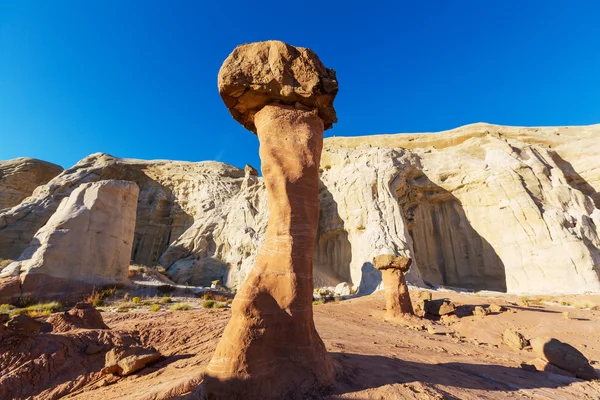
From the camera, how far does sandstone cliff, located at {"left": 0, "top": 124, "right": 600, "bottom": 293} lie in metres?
19.3

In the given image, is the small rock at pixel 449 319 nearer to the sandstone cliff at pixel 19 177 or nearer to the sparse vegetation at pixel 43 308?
the sparse vegetation at pixel 43 308

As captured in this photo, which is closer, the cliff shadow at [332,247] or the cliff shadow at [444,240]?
the cliff shadow at [444,240]

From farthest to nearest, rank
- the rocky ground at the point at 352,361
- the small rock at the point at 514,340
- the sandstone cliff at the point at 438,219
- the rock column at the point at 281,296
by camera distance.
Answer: the sandstone cliff at the point at 438,219
the small rock at the point at 514,340
the rocky ground at the point at 352,361
the rock column at the point at 281,296

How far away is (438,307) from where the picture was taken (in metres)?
11.4

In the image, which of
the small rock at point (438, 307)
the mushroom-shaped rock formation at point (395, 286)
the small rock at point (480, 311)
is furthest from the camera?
the small rock at point (438, 307)

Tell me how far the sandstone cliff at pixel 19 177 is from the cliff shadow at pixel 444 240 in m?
41.2

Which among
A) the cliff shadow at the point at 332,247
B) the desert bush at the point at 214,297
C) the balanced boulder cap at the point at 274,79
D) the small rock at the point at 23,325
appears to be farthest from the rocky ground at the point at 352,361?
the cliff shadow at the point at 332,247

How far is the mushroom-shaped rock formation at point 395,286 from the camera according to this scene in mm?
10648

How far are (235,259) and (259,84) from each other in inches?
810

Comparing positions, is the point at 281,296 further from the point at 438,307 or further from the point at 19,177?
the point at 19,177

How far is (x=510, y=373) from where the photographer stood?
5.32m

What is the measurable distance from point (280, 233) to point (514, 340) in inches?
307

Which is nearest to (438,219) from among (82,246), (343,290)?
(343,290)

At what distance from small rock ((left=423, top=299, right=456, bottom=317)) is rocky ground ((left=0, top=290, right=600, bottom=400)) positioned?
1480 millimetres
